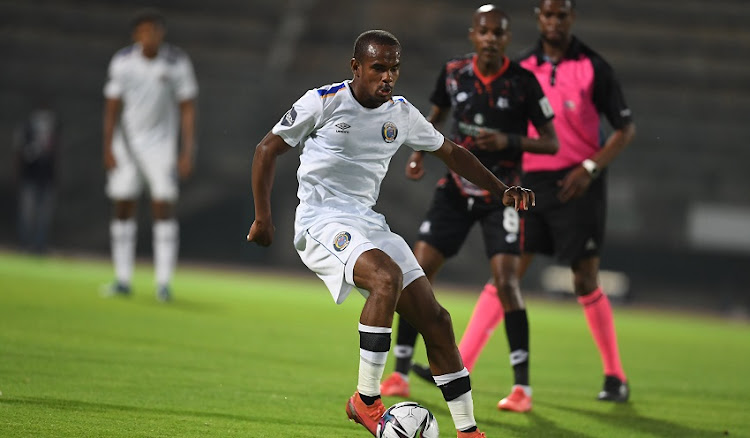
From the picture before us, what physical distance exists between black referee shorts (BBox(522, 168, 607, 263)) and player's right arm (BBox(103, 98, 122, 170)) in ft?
16.2

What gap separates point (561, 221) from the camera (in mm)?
6516

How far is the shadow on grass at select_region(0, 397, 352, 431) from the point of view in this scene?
489 cm

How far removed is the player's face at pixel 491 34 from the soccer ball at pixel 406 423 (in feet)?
7.84

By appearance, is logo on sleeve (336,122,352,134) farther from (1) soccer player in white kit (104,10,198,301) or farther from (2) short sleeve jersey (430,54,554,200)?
(1) soccer player in white kit (104,10,198,301)

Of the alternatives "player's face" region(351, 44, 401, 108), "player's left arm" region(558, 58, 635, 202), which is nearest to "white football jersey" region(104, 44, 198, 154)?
"player's left arm" region(558, 58, 635, 202)

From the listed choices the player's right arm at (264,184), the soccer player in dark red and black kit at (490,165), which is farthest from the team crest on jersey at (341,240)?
the soccer player in dark red and black kit at (490,165)

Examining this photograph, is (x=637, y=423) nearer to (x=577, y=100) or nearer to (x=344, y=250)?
(x=577, y=100)

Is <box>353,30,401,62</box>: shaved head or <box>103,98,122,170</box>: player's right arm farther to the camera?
<box>103,98,122,170</box>: player's right arm

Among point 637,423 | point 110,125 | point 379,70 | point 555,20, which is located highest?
point 555,20

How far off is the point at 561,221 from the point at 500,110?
87 cm

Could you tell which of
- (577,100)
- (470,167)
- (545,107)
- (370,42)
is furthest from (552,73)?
(370,42)

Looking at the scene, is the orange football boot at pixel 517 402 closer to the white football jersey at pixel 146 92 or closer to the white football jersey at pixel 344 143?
the white football jersey at pixel 344 143

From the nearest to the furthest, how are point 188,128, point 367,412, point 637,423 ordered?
point 367,412 < point 637,423 < point 188,128

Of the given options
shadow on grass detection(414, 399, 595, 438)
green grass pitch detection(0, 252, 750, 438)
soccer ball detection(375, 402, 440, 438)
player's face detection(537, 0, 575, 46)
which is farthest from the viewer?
player's face detection(537, 0, 575, 46)
